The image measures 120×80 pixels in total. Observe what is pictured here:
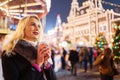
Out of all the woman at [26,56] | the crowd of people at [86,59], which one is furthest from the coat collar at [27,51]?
the crowd of people at [86,59]

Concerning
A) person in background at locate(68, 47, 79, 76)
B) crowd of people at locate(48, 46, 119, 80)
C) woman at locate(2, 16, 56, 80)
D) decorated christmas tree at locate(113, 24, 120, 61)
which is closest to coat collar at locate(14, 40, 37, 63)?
woman at locate(2, 16, 56, 80)

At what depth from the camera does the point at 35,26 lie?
6.74 feet

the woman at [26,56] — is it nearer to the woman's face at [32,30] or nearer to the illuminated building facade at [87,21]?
the woman's face at [32,30]

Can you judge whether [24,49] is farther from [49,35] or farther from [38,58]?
[49,35]

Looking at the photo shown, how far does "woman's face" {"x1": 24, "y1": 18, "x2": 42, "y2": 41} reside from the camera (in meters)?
2.02

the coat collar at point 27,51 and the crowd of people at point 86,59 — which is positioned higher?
the coat collar at point 27,51

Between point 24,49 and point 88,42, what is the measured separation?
958cm

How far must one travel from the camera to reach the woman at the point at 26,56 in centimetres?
189

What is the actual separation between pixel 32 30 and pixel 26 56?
0.66 feet

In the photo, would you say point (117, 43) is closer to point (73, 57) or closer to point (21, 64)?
point (73, 57)

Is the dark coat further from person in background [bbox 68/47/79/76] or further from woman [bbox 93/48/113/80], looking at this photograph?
person in background [bbox 68/47/79/76]

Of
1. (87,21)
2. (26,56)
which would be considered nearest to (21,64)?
(26,56)

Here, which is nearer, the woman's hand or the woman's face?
the woman's hand

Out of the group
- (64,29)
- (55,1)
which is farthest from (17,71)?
(64,29)
